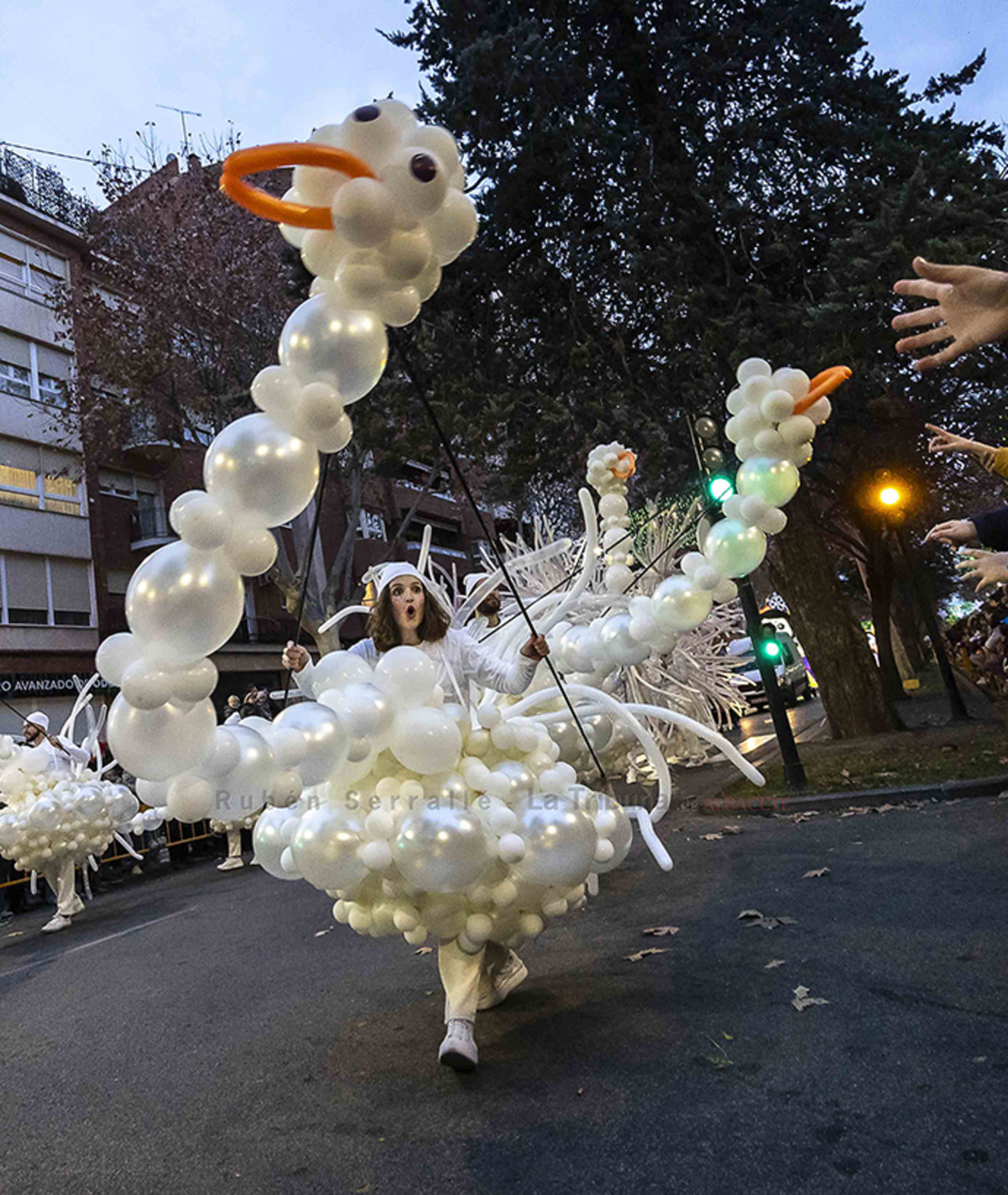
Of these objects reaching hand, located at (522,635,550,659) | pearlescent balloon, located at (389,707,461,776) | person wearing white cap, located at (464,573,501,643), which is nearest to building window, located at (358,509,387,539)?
person wearing white cap, located at (464,573,501,643)

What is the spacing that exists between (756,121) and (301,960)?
910 centimetres

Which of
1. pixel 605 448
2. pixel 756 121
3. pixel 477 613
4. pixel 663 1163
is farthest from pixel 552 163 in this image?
pixel 663 1163

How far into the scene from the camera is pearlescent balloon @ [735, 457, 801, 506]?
10.3 feet

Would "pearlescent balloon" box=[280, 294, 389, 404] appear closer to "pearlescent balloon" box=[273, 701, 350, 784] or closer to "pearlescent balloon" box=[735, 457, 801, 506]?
"pearlescent balloon" box=[273, 701, 350, 784]

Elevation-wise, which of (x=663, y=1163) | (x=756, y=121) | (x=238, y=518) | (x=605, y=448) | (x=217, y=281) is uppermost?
(x=217, y=281)

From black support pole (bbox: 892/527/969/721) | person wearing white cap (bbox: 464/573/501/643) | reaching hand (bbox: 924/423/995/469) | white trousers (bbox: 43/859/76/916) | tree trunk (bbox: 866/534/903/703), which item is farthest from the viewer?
tree trunk (bbox: 866/534/903/703)

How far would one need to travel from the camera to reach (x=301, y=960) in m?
5.09

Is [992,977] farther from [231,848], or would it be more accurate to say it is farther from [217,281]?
[217,281]

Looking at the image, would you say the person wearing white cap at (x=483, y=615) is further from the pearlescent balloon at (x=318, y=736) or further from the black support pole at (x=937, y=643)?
the black support pole at (x=937, y=643)

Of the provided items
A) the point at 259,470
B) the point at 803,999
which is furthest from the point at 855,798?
the point at 259,470

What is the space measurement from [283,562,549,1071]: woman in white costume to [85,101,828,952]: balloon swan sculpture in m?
0.10

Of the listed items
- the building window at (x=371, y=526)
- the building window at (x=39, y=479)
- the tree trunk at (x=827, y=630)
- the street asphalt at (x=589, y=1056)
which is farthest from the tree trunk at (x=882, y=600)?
the building window at (x=371, y=526)

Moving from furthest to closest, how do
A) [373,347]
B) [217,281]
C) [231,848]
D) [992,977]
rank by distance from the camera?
[217,281] < [231,848] < [992,977] < [373,347]

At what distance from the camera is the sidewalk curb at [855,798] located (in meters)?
7.25
